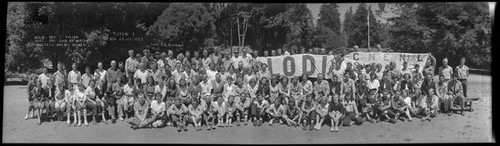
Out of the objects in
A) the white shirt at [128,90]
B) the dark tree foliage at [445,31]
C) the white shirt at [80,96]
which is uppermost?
the dark tree foliage at [445,31]

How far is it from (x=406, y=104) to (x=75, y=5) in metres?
7.81

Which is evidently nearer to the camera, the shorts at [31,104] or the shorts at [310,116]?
the shorts at [310,116]

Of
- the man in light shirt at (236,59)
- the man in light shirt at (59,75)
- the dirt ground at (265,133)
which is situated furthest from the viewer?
the man in light shirt at (236,59)

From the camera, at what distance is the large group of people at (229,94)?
10.2 m

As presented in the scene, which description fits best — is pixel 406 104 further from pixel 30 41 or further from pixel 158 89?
pixel 30 41

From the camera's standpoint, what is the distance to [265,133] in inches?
394

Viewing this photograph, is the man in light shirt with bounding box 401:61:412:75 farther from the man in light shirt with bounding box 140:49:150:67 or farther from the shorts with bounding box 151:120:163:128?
the man in light shirt with bounding box 140:49:150:67

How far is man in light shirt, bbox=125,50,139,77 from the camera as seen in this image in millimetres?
10680

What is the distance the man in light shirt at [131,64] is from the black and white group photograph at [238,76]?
0.08 feet

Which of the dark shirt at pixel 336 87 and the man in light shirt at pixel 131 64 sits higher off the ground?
the man in light shirt at pixel 131 64

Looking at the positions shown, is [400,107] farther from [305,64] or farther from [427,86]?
[305,64]

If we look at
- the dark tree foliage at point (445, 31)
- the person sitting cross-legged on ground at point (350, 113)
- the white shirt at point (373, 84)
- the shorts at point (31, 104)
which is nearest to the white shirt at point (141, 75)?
the shorts at point (31, 104)

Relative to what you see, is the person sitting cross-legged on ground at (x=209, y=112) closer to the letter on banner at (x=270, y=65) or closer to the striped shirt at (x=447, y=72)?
the letter on banner at (x=270, y=65)

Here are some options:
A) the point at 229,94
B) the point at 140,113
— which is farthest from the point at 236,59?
the point at 140,113
